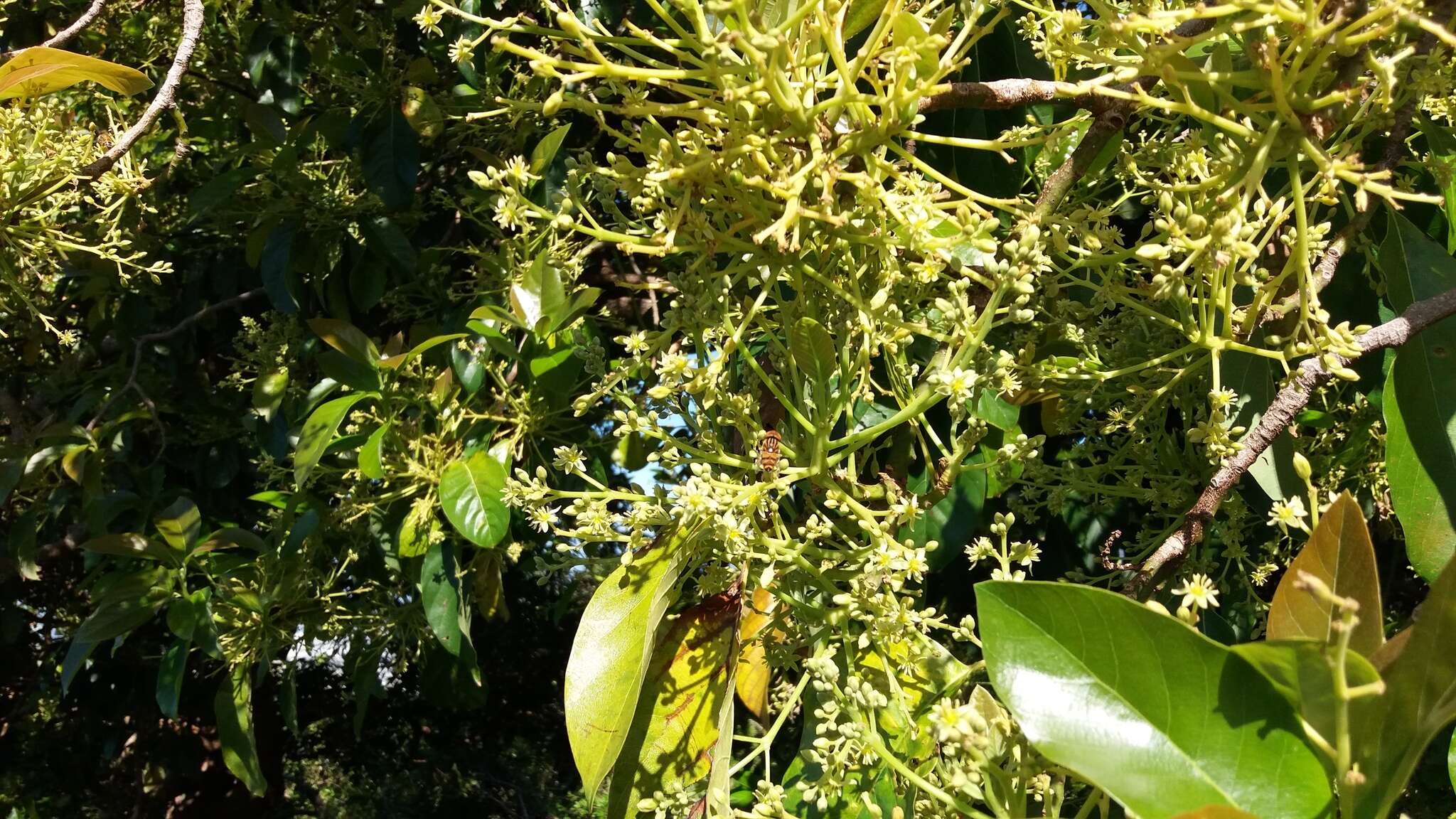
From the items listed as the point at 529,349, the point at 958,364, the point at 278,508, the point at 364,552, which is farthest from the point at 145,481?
the point at 958,364

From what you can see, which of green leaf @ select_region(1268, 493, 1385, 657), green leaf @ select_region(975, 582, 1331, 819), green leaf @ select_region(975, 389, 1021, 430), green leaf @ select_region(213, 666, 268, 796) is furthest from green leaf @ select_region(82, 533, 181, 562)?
green leaf @ select_region(1268, 493, 1385, 657)

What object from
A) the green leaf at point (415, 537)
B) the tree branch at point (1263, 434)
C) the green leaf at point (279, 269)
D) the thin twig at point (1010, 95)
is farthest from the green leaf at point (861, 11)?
the green leaf at point (279, 269)

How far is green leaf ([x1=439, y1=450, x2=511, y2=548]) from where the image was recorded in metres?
1.27

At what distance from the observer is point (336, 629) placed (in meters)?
1.84

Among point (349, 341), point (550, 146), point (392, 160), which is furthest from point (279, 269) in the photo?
point (550, 146)

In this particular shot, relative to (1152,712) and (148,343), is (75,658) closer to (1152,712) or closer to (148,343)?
(148,343)

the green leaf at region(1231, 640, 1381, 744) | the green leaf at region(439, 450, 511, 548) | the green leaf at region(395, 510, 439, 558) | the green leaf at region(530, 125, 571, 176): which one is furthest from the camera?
the green leaf at region(395, 510, 439, 558)

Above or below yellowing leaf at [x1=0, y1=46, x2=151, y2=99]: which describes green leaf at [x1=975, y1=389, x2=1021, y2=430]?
below

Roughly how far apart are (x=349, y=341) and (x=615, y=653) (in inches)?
34.7

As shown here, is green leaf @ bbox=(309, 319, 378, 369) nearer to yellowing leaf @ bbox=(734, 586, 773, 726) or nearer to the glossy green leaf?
the glossy green leaf

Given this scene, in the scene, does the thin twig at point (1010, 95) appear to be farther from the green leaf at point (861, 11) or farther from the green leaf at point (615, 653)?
the green leaf at point (615, 653)

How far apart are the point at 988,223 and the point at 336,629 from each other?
5.28 ft

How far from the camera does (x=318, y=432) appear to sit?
53.9 inches

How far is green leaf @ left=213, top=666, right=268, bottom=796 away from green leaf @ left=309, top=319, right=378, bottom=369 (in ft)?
2.30
